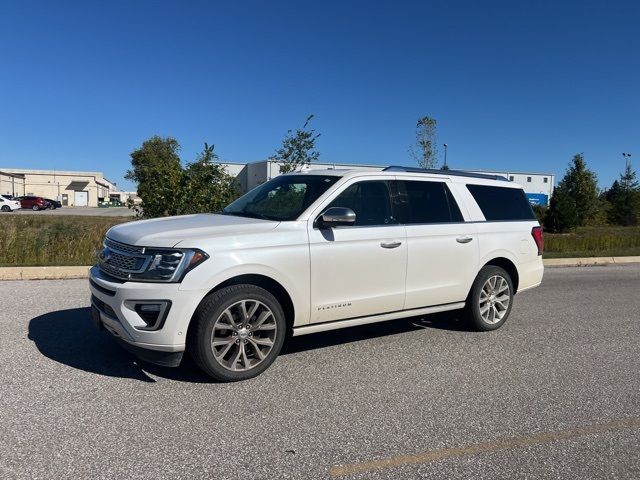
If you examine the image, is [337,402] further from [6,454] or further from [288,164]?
[288,164]

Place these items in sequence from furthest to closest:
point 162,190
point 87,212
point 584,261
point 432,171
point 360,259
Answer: point 87,212
point 584,261
point 162,190
point 432,171
point 360,259

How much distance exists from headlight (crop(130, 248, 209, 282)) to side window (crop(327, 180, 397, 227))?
1541 mm

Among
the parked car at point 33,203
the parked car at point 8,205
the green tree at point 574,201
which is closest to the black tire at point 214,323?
the green tree at point 574,201

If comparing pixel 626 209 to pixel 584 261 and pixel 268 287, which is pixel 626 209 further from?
pixel 268 287

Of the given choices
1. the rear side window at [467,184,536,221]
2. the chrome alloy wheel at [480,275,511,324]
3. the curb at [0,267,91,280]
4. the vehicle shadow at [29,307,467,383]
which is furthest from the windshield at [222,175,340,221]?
the curb at [0,267,91,280]

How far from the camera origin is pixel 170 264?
4098 mm

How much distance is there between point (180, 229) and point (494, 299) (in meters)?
3.93

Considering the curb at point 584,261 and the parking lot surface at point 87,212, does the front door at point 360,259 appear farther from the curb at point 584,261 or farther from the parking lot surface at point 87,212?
the parking lot surface at point 87,212

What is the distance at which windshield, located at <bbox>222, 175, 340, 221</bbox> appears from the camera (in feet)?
16.6

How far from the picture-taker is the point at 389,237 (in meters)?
5.24

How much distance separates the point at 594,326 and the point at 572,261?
25.4ft

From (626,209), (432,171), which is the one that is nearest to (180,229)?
(432,171)

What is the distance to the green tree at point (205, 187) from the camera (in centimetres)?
1243

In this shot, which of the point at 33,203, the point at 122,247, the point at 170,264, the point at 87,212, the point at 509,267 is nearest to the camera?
the point at 170,264
